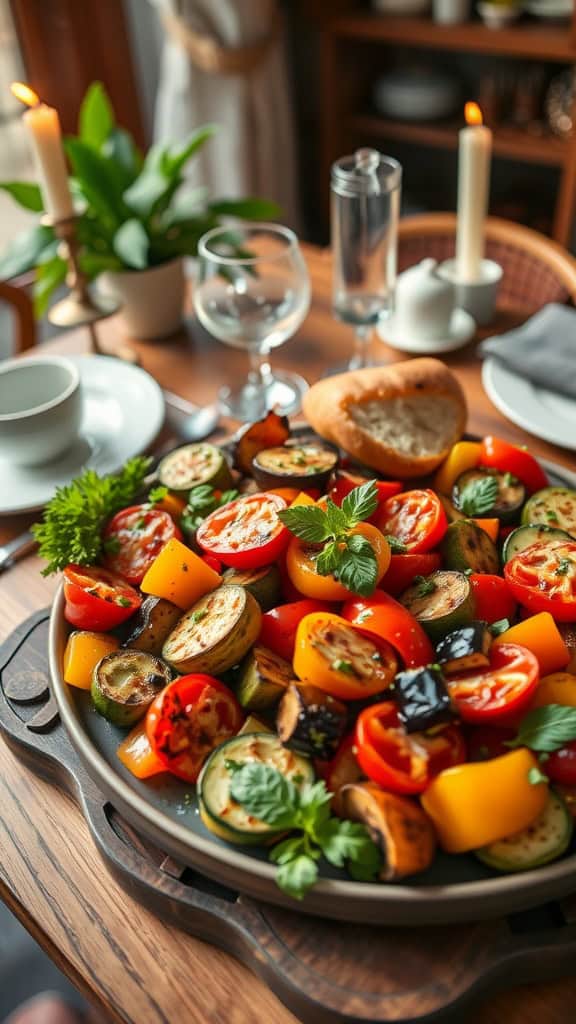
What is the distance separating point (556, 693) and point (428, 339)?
99cm

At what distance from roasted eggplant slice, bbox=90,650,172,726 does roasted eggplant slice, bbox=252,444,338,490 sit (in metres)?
0.30

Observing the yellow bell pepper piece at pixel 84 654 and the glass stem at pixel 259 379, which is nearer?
the yellow bell pepper piece at pixel 84 654

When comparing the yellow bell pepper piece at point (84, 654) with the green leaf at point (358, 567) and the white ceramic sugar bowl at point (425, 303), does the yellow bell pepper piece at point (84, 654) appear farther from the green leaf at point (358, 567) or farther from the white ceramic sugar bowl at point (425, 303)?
the white ceramic sugar bowl at point (425, 303)

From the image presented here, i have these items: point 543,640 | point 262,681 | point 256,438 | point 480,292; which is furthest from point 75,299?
point 543,640

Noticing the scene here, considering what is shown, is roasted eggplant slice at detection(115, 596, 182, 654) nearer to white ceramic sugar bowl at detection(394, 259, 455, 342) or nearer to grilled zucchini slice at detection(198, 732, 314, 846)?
grilled zucchini slice at detection(198, 732, 314, 846)

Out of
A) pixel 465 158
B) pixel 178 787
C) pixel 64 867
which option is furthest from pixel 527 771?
pixel 465 158

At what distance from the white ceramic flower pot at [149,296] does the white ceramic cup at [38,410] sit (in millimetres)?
377

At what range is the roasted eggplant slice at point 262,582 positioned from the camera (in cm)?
102

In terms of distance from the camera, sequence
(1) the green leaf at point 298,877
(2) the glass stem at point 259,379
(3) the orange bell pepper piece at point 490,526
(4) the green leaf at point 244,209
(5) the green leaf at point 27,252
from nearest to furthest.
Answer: (1) the green leaf at point 298,877 → (3) the orange bell pepper piece at point 490,526 → (2) the glass stem at point 259,379 → (5) the green leaf at point 27,252 → (4) the green leaf at point 244,209

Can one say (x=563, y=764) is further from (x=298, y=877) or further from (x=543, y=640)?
(x=298, y=877)

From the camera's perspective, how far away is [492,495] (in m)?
1.12

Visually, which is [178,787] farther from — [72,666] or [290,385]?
[290,385]

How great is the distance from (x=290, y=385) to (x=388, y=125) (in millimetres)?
2280

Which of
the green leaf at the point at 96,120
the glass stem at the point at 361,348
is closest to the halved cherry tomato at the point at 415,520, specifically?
the glass stem at the point at 361,348
